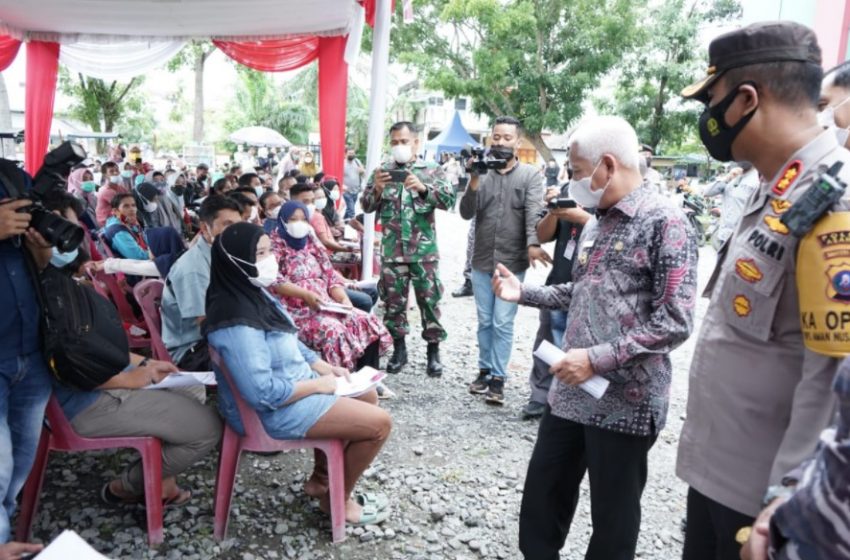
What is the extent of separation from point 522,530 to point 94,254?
3.97 m

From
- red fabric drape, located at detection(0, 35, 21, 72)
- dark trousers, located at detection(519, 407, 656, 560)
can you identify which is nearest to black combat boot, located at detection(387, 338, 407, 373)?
dark trousers, located at detection(519, 407, 656, 560)

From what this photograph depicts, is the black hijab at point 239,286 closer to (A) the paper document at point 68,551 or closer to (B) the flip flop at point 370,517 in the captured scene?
(B) the flip flop at point 370,517

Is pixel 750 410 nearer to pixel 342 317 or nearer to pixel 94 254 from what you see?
pixel 342 317

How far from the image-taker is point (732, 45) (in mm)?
1242

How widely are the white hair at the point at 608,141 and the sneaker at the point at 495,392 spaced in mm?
2429

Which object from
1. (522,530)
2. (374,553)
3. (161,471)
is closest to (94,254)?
(161,471)

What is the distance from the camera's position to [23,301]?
204 centimetres

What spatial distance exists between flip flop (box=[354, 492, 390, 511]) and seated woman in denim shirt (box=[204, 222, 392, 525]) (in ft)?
0.21

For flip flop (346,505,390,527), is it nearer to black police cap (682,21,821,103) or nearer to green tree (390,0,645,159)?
black police cap (682,21,821,103)

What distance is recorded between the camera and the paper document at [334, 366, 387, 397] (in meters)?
2.62

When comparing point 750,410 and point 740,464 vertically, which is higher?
point 750,410

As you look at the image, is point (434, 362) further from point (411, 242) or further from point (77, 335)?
point (77, 335)

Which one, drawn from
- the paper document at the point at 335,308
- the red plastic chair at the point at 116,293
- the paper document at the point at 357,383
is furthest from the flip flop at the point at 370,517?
the red plastic chair at the point at 116,293

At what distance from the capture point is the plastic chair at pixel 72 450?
2268 millimetres
